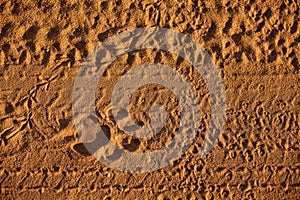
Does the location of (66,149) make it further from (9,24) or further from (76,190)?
(9,24)

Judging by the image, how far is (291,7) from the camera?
2.99 metres

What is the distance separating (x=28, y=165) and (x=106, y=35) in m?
1.13

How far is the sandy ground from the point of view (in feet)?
9.47

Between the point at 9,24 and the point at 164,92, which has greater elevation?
the point at 9,24

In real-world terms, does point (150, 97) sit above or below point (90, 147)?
above

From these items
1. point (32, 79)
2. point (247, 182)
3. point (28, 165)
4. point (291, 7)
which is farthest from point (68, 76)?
point (291, 7)

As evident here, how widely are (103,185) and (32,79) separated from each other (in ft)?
3.13

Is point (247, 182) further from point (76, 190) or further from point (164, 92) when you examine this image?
point (76, 190)

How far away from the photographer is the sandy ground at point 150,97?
289 centimetres

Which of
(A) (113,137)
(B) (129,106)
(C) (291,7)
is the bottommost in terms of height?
(A) (113,137)

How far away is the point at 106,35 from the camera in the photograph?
2934 mm

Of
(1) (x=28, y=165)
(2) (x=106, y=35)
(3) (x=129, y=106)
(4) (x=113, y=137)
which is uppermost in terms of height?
(2) (x=106, y=35)

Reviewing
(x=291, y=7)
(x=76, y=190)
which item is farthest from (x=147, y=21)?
(x=76, y=190)

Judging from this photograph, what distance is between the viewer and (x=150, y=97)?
2920 mm
